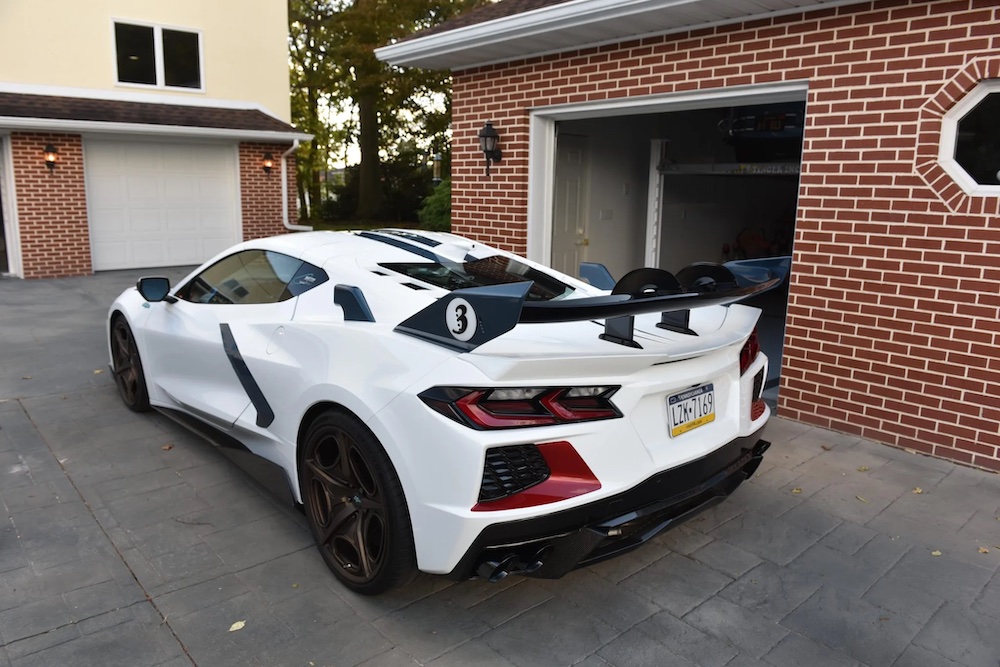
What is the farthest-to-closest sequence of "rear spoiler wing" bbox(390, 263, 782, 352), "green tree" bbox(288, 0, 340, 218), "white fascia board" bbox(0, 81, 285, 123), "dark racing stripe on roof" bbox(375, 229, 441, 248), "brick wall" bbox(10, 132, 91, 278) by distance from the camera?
"green tree" bbox(288, 0, 340, 218)
"white fascia board" bbox(0, 81, 285, 123)
"brick wall" bbox(10, 132, 91, 278)
"dark racing stripe on roof" bbox(375, 229, 441, 248)
"rear spoiler wing" bbox(390, 263, 782, 352)

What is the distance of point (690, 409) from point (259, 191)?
45.1ft

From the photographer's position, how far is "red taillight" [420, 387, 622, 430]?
2.39 metres

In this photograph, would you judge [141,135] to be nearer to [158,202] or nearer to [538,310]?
[158,202]

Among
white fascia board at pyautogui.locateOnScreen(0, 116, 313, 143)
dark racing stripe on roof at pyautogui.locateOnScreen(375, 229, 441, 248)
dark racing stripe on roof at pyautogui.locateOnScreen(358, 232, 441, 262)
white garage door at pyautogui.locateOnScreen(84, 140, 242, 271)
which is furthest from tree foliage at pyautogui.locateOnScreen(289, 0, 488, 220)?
dark racing stripe on roof at pyautogui.locateOnScreen(358, 232, 441, 262)

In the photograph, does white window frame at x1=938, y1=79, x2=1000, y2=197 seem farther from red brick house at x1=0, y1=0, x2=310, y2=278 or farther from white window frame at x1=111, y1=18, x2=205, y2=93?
white window frame at x1=111, y1=18, x2=205, y2=93

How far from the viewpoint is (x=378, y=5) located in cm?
2491

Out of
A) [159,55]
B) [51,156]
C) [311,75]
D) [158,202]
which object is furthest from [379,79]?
[51,156]

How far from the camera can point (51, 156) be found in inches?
481

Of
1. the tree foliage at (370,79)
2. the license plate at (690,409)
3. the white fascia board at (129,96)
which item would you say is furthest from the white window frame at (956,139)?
the tree foliage at (370,79)

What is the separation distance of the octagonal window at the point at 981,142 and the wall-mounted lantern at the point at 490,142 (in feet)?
13.0

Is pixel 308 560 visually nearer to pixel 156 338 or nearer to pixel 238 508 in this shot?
pixel 238 508

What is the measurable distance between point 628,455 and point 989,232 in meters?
3.13

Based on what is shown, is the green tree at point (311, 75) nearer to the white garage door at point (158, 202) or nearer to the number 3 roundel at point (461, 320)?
the white garage door at point (158, 202)

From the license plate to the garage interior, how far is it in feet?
14.1
